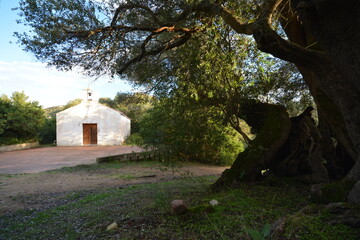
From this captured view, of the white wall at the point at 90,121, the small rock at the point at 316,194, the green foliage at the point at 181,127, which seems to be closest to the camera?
the small rock at the point at 316,194

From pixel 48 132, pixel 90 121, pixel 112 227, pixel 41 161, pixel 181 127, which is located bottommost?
pixel 41 161

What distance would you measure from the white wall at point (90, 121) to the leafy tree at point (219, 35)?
24.2m

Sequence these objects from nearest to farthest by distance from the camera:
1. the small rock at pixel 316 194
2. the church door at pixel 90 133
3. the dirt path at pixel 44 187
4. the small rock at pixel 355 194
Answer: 1. the small rock at pixel 355 194
2. the small rock at pixel 316 194
3. the dirt path at pixel 44 187
4. the church door at pixel 90 133

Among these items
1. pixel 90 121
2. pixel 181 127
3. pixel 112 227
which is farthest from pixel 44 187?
pixel 90 121

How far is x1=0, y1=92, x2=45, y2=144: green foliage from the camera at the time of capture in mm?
26750

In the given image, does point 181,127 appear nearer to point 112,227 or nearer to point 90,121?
point 112,227

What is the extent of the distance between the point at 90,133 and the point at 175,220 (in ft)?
100

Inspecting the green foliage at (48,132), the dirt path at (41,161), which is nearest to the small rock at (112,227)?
the dirt path at (41,161)

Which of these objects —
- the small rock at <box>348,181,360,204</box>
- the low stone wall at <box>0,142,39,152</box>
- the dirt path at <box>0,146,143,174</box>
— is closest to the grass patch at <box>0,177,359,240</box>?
the small rock at <box>348,181,360,204</box>

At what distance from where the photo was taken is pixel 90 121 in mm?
31703

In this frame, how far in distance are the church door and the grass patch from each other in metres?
27.4

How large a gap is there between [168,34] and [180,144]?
4082 millimetres

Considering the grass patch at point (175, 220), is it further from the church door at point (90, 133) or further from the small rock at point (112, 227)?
the church door at point (90, 133)

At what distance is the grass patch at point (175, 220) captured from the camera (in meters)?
2.98
